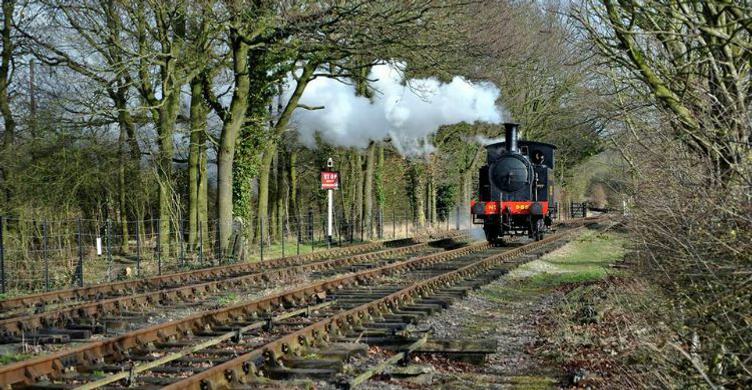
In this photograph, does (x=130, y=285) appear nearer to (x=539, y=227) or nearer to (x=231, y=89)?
(x=231, y=89)

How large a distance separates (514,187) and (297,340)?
16506 mm

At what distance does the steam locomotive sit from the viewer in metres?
24.0


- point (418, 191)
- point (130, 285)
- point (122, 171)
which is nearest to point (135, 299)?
point (130, 285)

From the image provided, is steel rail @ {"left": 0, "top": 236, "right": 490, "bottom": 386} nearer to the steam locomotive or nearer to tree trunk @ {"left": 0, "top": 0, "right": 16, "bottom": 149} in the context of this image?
the steam locomotive

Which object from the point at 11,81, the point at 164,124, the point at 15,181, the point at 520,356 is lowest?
the point at 520,356

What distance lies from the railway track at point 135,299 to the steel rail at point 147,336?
38.0 inches

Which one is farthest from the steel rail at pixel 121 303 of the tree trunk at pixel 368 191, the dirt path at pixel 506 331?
the tree trunk at pixel 368 191

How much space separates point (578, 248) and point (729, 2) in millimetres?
19872

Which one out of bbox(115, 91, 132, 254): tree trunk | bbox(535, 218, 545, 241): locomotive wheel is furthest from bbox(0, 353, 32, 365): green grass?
bbox(535, 218, 545, 241): locomotive wheel

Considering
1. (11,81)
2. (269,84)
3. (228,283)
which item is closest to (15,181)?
(11,81)

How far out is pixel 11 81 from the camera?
22.6 meters

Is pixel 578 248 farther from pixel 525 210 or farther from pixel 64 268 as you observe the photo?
pixel 64 268

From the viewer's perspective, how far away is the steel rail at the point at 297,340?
6559 mm

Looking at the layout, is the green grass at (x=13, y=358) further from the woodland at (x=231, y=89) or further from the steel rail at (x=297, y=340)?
the woodland at (x=231, y=89)
